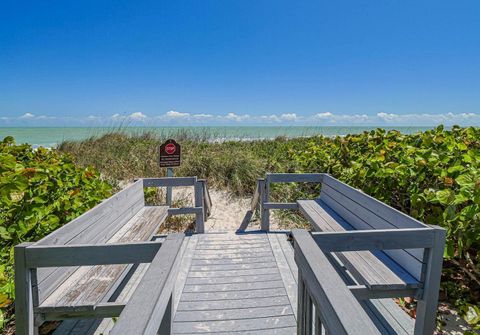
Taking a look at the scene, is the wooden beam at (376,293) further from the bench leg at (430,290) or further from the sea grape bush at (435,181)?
the sea grape bush at (435,181)

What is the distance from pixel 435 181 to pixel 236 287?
88.4 inches

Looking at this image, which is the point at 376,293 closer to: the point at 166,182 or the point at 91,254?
the point at 91,254

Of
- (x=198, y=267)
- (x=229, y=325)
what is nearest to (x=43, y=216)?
(x=198, y=267)

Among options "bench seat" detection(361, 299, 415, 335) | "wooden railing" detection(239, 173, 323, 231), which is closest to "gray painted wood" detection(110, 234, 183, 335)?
"bench seat" detection(361, 299, 415, 335)

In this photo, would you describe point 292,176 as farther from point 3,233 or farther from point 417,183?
point 3,233

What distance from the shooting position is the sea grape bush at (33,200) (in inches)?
67.6

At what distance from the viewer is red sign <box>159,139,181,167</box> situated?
181 inches

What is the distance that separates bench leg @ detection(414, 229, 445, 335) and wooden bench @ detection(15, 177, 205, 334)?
159cm

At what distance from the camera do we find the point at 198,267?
9.98 ft

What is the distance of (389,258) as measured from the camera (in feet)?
7.41

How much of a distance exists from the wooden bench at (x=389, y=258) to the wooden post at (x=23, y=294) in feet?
5.07

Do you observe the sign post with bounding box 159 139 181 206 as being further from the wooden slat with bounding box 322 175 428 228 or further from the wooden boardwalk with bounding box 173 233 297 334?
the wooden slat with bounding box 322 175 428 228

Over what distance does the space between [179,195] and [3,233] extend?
13.0 feet

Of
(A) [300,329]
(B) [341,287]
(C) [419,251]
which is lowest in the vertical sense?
(A) [300,329]
